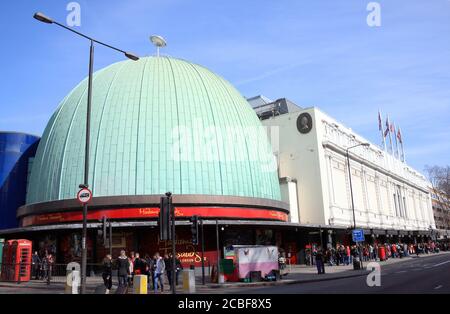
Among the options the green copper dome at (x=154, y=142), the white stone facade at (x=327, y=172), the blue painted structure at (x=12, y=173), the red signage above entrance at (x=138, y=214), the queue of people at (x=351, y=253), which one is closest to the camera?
the red signage above entrance at (x=138, y=214)

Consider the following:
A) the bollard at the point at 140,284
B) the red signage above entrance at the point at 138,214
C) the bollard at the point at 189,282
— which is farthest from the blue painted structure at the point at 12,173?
the bollard at the point at 140,284

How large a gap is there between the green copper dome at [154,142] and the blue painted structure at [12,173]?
12.2 metres

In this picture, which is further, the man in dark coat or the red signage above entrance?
the red signage above entrance

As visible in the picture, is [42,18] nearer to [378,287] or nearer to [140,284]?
[140,284]

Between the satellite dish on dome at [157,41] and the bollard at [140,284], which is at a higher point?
the satellite dish on dome at [157,41]

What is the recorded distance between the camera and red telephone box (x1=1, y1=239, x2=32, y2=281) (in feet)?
84.0

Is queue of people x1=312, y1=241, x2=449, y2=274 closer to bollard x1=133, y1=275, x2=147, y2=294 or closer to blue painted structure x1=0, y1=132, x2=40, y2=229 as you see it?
bollard x1=133, y1=275, x2=147, y2=294

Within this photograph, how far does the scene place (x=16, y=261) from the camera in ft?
87.4

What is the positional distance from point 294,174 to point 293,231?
10.5m

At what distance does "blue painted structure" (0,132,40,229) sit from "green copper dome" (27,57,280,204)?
12221mm

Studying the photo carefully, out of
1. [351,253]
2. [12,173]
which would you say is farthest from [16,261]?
[351,253]

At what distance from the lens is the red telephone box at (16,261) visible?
25609 millimetres

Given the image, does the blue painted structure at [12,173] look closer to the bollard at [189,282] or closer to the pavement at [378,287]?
the bollard at [189,282]

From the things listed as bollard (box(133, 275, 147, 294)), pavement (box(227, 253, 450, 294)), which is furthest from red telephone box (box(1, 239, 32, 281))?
pavement (box(227, 253, 450, 294))
